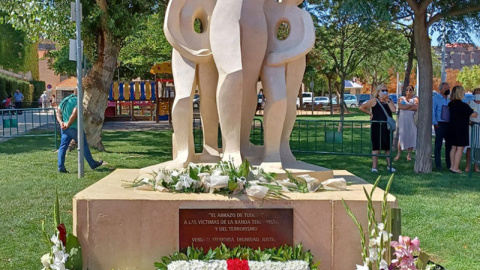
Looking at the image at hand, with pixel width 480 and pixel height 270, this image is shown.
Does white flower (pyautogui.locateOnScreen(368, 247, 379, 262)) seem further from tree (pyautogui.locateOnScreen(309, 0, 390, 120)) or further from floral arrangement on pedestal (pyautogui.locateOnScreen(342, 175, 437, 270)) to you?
tree (pyautogui.locateOnScreen(309, 0, 390, 120))

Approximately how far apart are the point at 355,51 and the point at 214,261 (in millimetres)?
21830

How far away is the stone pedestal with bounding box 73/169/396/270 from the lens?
4.82 meters

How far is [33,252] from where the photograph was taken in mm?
6199

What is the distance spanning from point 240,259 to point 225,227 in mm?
306

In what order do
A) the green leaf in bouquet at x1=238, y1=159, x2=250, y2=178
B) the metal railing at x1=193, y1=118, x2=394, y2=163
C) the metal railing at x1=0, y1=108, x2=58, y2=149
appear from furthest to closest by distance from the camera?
1. the metal railing at x1=0, y1=108, x2=58, y2=149
2. the metal railing at x1=193, y1=118, x2=394, y2=163
3. the green leaf in bouquet at x1=238, y1=159, x2=250, y2=178

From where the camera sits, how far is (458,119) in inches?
474

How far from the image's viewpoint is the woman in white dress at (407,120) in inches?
516

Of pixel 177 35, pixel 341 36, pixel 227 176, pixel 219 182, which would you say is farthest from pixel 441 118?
pixel 341 36

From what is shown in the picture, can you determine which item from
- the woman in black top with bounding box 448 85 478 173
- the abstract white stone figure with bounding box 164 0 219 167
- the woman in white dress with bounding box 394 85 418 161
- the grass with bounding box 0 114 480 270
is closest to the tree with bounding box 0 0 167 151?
the grass with bounding box 0 114 480 270

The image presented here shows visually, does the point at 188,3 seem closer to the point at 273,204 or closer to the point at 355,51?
the point at 273,204

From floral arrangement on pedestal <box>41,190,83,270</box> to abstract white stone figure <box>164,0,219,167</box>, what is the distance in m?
1.55

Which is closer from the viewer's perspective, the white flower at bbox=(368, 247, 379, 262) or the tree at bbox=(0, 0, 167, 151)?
the white flower at bbox=(368, 247, 379, 262)

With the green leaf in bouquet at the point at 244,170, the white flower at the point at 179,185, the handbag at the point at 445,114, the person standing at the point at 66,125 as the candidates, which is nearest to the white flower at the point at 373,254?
the green leaf in bouquet at the point at 244,170

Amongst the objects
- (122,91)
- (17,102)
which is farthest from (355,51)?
(17,102)
